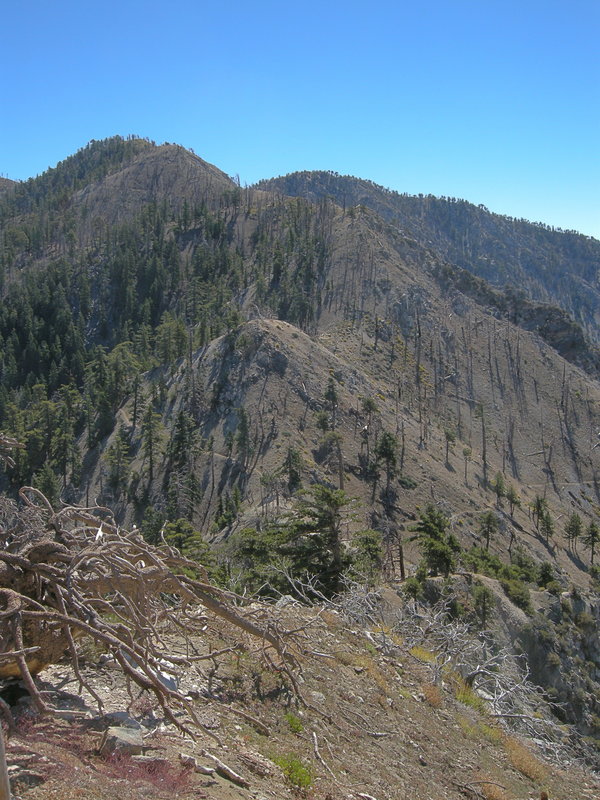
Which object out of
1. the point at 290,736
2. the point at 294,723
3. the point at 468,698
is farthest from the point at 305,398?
the point at 290,736

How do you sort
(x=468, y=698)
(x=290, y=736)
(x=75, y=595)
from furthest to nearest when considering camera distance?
1. (x=468, y=698)
2. (x=290, y=736)
3. (x=75, y=595)

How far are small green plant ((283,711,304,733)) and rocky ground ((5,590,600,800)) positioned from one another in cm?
3

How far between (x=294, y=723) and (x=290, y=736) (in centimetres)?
22

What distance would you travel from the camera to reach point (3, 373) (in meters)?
117

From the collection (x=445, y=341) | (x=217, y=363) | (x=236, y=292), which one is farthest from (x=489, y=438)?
(x=236, y=292)

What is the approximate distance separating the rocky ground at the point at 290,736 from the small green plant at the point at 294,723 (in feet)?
0.08

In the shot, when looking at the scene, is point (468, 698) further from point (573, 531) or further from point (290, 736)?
point (573, 531)

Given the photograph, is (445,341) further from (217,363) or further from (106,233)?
(106,233)

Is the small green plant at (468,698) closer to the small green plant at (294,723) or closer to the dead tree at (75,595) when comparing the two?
the small green plant at (294,723)

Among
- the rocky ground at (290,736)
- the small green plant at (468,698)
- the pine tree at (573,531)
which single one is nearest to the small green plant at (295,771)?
the rocky ground at (290,736)

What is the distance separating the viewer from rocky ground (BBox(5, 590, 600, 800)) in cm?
486

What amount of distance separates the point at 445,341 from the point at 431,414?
75.6 ft

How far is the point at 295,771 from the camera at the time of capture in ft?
19.7

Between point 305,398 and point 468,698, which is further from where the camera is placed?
point 305,398
